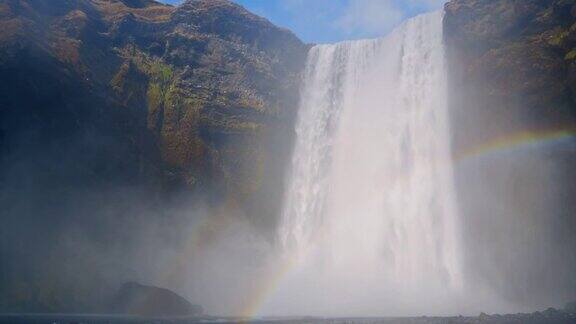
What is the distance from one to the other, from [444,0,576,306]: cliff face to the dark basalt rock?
844 inches

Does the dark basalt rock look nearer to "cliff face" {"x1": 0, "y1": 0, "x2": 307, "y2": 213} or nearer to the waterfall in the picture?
the waterfall

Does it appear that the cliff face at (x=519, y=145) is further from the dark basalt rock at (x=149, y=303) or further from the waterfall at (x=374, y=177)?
the dark basalt rock at (x=149, y=303)

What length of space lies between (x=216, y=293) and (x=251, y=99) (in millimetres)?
16721

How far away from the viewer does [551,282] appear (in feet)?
148

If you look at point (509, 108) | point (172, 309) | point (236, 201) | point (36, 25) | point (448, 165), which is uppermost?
point (36, 25)

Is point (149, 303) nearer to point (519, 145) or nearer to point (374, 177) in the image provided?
point (374, 177)

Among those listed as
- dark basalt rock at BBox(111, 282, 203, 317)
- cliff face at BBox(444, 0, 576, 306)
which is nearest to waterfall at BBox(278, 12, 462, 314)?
cliff face at BBox(444, 0, 576, 306)

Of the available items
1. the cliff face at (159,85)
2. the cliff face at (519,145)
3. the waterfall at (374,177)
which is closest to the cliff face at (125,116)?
the cliff face at (159,85)

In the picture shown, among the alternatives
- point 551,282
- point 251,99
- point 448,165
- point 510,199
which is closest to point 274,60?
point 251,99

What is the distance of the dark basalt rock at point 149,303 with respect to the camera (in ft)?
125

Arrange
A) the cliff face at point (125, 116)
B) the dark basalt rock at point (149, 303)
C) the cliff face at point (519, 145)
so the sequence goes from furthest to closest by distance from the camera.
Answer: the cliff face at point (519, 145) < the cliff face at point (125, 116) < the dark basalt rock at point (149, 303)

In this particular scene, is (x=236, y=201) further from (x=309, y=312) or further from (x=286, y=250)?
(x=309, y=312)

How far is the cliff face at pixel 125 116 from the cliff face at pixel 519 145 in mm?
16182

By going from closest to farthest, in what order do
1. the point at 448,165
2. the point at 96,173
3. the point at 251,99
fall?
1. the point at 96,173
2. the point at 448,165
3. the point at 251,99
